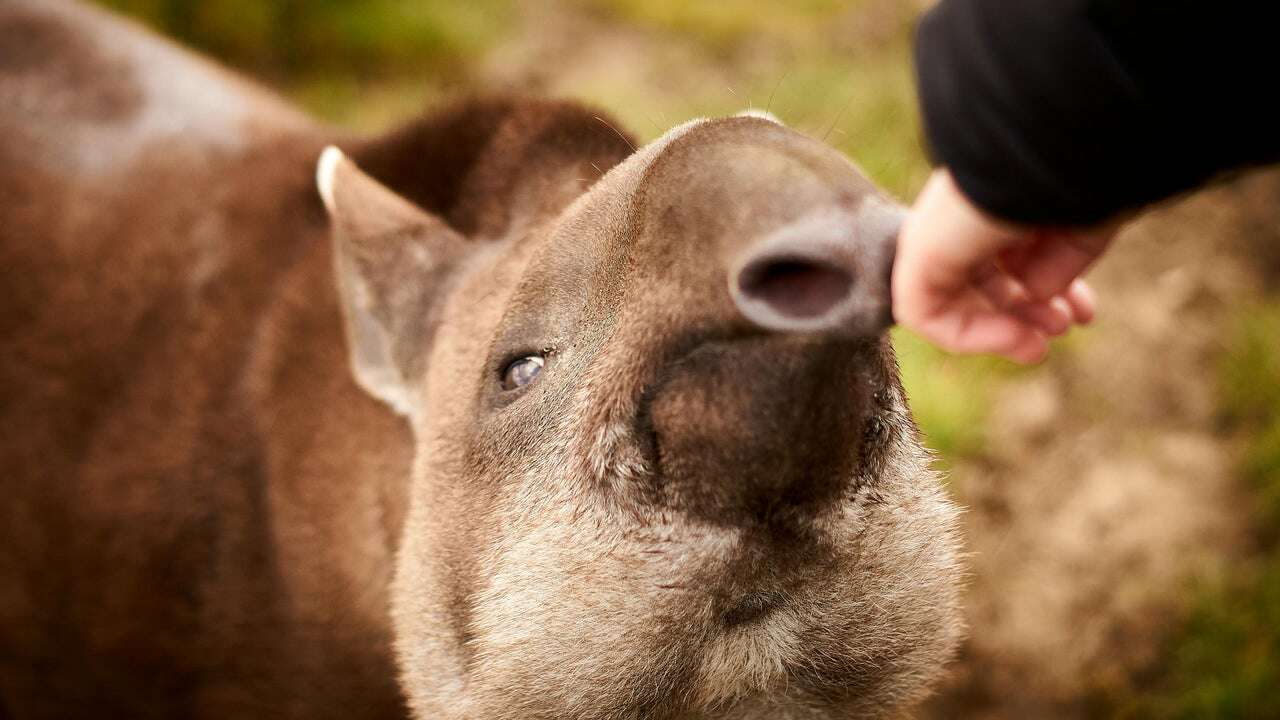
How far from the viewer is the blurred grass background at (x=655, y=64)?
5.14 metres

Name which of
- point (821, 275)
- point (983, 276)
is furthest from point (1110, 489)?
point (821, 275)

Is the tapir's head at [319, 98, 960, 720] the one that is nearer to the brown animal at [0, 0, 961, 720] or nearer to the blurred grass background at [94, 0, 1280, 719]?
the brown animal at [0, 0, 961, 720]

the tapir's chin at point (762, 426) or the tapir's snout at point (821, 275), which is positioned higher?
the tapir's snout at point (821, 275)

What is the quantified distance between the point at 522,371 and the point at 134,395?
74.6 inches

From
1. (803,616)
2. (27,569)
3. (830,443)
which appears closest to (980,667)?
(803,616)

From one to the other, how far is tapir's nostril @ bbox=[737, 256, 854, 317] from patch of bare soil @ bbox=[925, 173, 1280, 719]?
3.11 m

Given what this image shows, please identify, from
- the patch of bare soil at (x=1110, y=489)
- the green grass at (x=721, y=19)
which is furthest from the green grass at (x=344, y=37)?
the patch of bare soil at (x=1110, y=489)

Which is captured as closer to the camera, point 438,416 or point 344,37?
point 438,416

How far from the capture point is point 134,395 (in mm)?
3529

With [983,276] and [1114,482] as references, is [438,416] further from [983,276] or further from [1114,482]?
[1114,482]

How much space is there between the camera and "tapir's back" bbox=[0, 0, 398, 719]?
337 centimetres

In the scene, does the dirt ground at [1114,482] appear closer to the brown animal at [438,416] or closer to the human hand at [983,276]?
the brown animal at [438,416]

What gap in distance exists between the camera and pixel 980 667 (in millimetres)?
4285

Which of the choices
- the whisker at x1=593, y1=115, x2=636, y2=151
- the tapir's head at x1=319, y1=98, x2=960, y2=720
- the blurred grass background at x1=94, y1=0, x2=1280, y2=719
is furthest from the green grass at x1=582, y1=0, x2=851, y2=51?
the tapir's head at x1=319, y1=98, x2=960, y2=720
